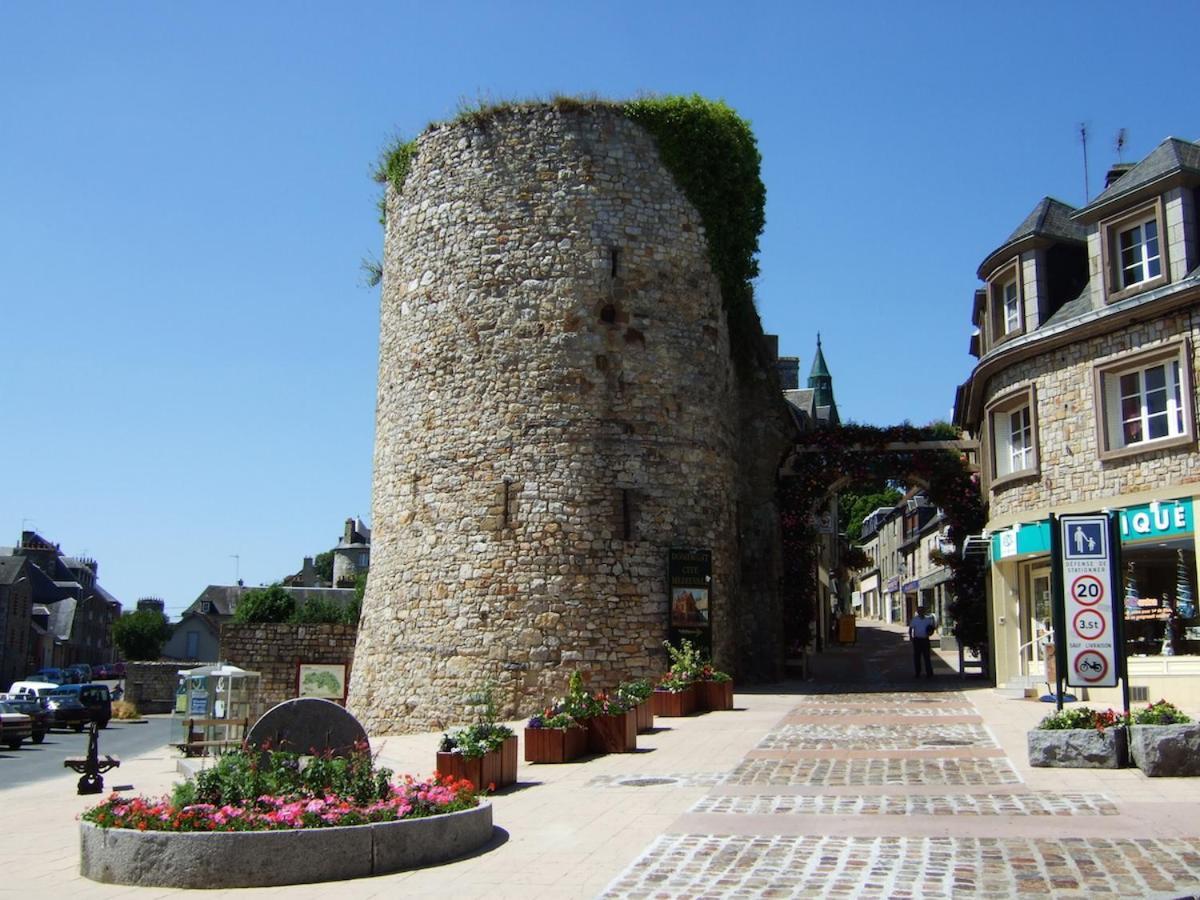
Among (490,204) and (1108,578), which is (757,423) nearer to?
(490,204)

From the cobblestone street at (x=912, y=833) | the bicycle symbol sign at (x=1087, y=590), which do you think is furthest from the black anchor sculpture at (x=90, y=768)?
the bicycle symbol sign at (x=1087, y=590)

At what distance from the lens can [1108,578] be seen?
11.3m

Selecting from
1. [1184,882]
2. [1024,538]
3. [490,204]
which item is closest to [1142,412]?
[1024,538]

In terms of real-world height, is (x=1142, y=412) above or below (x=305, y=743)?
above

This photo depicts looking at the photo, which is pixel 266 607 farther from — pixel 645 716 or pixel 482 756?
pixel 482 756

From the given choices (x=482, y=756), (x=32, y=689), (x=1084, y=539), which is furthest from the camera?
(x=32, y=689)

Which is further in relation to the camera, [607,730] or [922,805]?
[607,730]

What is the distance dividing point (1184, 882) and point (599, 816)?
4.24 metres

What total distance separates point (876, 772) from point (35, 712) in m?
24.2

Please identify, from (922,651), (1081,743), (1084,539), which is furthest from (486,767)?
(922,651)

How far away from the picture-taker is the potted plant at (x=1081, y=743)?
411 inches

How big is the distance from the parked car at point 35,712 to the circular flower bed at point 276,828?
22204 mm

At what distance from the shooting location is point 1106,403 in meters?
17.9

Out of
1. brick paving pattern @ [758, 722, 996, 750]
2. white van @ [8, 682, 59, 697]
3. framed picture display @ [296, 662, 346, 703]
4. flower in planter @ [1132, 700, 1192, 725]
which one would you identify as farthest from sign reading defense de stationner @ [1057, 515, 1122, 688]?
white van @ [8, 682, 59, 697]
